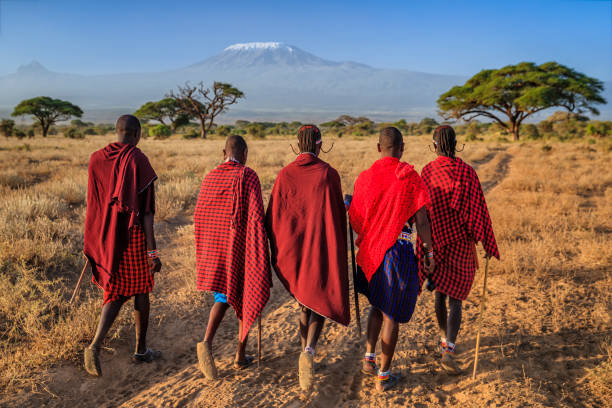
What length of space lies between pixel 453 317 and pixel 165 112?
4427 cm

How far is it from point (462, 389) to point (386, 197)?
1.52 m

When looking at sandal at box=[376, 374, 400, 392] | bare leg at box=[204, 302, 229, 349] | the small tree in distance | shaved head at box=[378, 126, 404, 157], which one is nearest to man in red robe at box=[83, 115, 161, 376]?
bare leg at box=[204, 302, 229, 349]

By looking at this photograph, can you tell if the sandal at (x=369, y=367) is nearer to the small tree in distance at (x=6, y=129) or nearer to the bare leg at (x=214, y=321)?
the bare leg at (x=214, y=321)

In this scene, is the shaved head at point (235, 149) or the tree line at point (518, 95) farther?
the tree line at point (518, 95)

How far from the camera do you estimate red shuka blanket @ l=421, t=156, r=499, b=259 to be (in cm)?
312

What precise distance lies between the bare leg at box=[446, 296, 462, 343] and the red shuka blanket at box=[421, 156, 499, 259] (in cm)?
46

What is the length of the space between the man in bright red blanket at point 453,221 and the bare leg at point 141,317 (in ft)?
7.28

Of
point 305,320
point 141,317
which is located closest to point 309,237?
point 305,320

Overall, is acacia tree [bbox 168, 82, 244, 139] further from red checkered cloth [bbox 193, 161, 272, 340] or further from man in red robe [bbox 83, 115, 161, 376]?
red checkered cloth [bbox 193, 161, 272, 340]

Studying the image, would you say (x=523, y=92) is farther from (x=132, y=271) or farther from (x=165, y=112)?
(x=165, y=112)

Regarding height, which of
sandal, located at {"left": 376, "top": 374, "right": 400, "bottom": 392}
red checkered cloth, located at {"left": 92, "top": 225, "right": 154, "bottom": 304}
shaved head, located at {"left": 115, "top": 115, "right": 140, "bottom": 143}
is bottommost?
sandal, located at {"left": 376, "top": 374, "right": 400, "bottom": 392}

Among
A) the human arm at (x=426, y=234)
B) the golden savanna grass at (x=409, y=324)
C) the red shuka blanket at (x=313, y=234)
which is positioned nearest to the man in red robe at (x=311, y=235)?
the red shuka blanket at (x=313, y=234)

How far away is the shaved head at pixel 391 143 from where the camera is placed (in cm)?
290

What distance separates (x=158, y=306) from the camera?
4395mm
